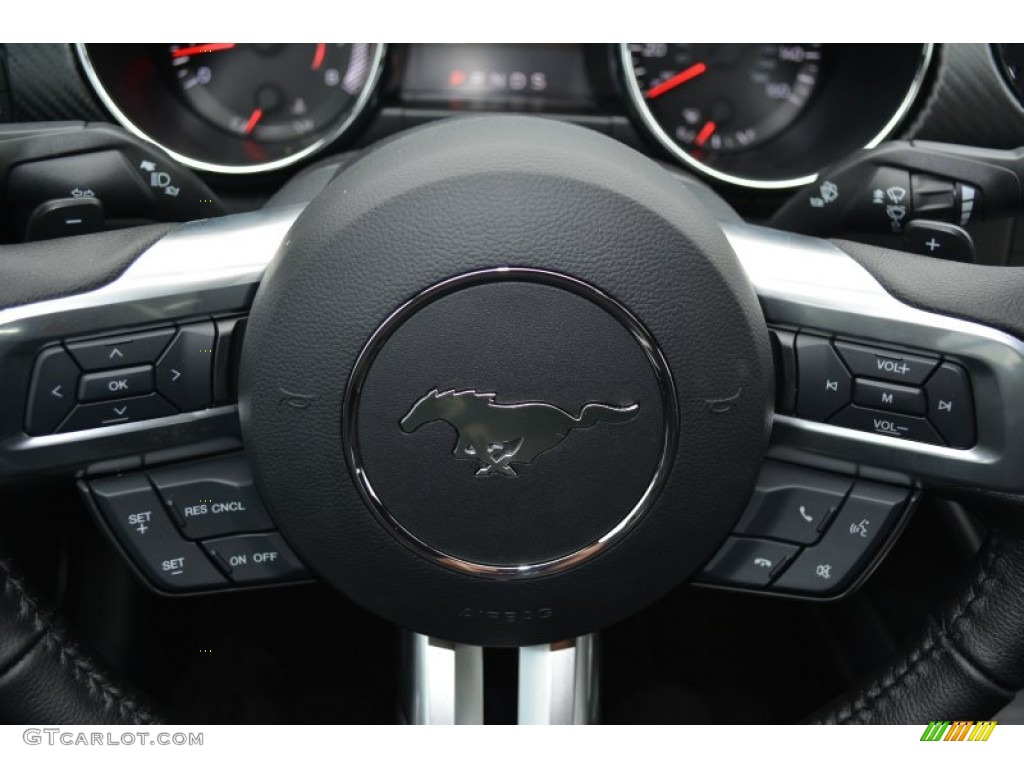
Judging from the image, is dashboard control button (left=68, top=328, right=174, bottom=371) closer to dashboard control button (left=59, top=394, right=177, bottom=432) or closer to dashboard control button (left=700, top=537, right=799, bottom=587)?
dashboard control button (left=59, top=394, right=177, bottom=432)

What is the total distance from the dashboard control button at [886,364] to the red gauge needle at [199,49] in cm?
111

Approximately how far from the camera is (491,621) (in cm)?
90

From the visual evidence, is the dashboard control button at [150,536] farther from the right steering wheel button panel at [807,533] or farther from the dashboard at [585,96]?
the dashboard at [585,96]

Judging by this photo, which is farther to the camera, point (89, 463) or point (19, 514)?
point (19, 514)

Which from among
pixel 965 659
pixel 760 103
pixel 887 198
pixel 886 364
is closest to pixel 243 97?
pixel 760 103

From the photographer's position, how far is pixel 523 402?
2.73 feet

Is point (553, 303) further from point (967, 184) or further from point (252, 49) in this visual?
point (252, 49)

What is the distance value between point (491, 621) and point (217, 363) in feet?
0.94

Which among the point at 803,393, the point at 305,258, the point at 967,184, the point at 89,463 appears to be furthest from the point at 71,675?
the point at 967,184

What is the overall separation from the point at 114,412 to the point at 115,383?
0.02 metres

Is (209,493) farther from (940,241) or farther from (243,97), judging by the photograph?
(243,97)

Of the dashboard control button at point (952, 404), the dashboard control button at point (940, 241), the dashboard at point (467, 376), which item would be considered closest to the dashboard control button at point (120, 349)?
the dashboard at point (467, 376)

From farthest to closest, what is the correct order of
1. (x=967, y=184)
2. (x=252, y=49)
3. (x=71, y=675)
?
(x=252, y=49) < (x=967, y=184) < (x=71, y=675)

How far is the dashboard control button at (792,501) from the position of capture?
0.94 meters
